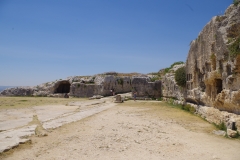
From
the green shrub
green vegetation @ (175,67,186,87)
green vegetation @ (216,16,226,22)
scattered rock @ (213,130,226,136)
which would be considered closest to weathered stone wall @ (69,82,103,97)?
green vegetation @ (175,67,186,87)

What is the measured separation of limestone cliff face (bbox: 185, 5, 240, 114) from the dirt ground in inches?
61.7

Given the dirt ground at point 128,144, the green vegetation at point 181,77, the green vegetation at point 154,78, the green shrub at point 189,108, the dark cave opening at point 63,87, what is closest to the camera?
the dirt ground at point 128,144

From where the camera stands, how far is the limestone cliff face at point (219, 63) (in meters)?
7.44

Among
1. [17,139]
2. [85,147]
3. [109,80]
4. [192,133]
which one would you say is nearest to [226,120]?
[192,133]

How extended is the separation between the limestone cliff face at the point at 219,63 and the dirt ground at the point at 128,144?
1566mm

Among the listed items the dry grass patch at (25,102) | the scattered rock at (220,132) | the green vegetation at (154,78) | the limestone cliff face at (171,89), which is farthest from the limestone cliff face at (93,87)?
the scattered rock at (220,132)

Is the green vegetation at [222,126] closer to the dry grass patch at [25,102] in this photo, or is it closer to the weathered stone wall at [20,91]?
the dry grass patch at [25,102]

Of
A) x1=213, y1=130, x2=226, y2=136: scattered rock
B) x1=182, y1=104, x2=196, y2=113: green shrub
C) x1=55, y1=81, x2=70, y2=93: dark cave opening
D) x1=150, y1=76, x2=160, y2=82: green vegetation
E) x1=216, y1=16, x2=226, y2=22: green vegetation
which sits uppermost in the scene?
x1=216, y1=16, x2=226, y2=22: green vegetation

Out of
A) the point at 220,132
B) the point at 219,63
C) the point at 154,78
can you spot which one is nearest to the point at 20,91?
the point at 154,78

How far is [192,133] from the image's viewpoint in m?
7.48

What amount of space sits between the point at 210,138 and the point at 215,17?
538 cm

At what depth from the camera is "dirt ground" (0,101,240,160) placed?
17.0ft

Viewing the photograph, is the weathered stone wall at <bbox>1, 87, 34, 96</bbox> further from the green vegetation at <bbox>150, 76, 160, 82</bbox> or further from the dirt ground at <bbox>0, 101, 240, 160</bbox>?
the dirt ground at <bbox>0, 101, 240, 160</bbox>

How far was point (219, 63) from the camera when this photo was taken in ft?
28.4
